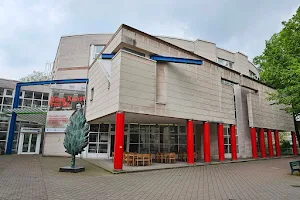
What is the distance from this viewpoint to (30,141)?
2139 cm

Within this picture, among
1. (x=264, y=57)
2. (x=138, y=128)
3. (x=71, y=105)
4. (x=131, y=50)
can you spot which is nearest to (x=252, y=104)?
(x=264, y=57)

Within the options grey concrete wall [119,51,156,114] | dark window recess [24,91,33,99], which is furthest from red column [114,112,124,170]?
dark window recess [24,91,33,99]

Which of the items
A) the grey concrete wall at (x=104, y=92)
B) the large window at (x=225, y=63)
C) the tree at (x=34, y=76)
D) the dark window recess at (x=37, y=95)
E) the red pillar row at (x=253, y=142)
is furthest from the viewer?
the tree at (x=34, y=76)

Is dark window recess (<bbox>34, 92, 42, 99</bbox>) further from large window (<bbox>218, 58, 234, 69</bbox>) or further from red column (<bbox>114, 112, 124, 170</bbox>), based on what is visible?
large window (<bbox>218, 58, 234, 69</bbox>)

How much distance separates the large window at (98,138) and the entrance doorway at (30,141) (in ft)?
23.1

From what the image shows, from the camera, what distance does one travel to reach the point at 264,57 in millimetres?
19016

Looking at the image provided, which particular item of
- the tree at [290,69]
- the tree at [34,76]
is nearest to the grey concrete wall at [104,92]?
the tree at [290,69]

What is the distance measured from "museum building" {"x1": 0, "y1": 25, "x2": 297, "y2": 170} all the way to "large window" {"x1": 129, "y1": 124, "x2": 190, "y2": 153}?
9 cm

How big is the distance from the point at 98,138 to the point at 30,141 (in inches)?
322

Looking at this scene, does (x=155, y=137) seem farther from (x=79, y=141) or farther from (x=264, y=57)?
(x=264, y=57)

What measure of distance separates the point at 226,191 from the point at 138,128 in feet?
40.8

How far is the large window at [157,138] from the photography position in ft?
60.8

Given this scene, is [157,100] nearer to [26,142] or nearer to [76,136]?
[76,136]

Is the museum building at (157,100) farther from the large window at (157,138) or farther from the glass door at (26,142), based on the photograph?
the glass door at (26,142)
